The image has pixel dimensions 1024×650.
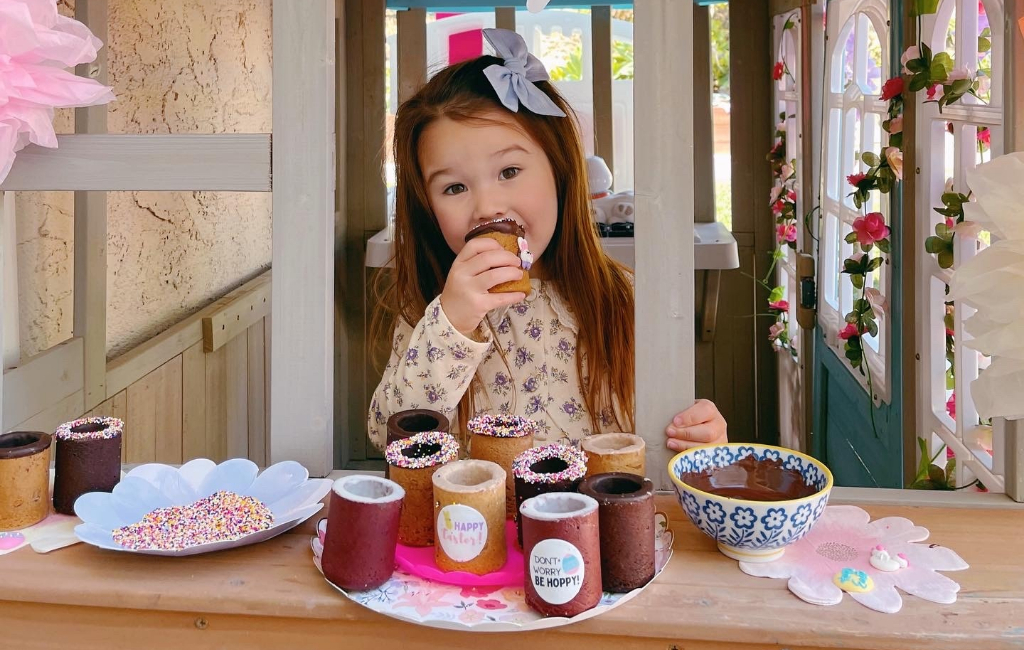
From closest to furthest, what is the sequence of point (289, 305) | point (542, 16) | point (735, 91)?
1. point (289, 305)
2. point (735, 91)
3. point (542, 16)

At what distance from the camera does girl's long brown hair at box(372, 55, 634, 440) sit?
4.76 feet

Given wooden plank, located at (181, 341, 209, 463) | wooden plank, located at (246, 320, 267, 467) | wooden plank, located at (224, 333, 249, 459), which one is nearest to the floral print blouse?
wooden plank, located at (181, 341, 209, 463)

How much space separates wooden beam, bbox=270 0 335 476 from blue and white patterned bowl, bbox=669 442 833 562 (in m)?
0.39

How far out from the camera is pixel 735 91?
306 cm

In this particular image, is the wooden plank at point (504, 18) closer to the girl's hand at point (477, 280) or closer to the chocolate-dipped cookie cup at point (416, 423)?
the girl's hand at point (477, 280)

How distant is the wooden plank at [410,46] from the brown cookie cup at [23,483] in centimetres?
231

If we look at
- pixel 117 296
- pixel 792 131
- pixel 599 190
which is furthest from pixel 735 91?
pixel 117 296

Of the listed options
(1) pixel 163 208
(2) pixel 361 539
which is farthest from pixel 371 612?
(1) pixel 163 208

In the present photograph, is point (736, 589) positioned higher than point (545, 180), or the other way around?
point (545, 180)

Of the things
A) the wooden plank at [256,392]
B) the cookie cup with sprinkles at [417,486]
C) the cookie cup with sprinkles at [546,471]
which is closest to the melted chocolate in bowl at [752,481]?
the cookie cup with sprinkles at [546,471]

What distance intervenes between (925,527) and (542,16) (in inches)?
126

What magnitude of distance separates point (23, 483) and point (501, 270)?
2.12 feet

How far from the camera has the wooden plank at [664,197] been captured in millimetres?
893

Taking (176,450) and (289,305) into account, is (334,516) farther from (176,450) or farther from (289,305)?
(176,450)
